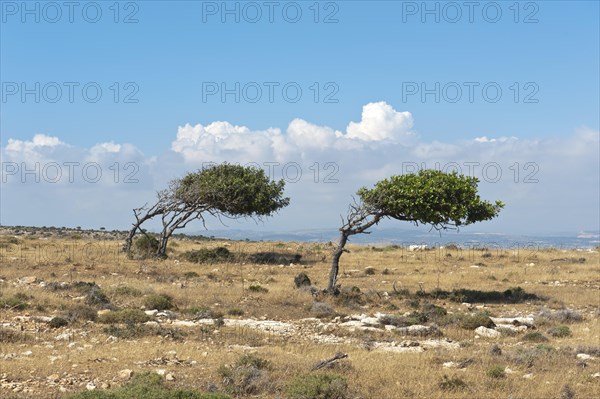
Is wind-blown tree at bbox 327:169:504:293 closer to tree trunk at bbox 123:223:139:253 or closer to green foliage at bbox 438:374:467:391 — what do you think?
green foliage at bbox 438:374:467:391

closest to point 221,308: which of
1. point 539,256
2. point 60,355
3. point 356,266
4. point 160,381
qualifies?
point 60,355

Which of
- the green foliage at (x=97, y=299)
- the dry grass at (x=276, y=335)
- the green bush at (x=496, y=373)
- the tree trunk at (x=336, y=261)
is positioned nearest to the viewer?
the dry grass at (x=276, y=335)

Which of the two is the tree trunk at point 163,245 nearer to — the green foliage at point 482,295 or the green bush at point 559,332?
the green foliage at point 482,295

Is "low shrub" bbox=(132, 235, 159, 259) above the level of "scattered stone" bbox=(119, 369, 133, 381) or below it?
above

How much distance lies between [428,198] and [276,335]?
1140cm

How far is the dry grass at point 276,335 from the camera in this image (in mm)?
12195

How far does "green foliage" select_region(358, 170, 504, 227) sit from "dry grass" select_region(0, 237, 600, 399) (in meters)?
3.69

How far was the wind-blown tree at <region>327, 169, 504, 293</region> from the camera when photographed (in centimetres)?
2616

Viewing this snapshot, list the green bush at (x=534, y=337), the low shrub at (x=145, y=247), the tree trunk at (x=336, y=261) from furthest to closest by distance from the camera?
the low shrub at (x=145, y=247) < the tree trunk at (x=336, y=261) < the green bush at (x=534, y=337)

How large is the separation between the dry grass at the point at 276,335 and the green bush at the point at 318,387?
308 mm

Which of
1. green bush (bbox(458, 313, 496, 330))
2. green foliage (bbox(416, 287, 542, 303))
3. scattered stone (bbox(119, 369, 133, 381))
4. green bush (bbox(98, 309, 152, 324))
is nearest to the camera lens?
scattered stone (bbox(119, 369, 133, 381))

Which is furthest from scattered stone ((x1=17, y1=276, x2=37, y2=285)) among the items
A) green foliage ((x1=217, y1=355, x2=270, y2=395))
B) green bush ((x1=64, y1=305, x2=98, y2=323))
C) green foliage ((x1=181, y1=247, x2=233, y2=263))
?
green foliage ((x1=217, y1=355, x2=270, y2=395))

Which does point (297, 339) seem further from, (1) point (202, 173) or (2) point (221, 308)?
(1) point (202, 173)

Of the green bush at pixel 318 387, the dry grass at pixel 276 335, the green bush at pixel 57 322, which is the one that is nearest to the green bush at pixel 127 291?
the dry grass at pixel 276 335
